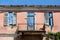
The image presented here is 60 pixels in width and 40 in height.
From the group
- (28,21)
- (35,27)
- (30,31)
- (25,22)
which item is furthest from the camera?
(28,21)

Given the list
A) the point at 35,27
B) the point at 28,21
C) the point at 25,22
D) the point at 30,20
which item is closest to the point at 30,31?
the point at 35,27

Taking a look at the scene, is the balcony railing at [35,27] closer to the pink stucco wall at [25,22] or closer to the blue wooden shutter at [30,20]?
the pink stucco wall at [25,22]

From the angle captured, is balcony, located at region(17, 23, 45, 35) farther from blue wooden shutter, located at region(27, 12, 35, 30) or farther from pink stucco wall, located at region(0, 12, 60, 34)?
blue wooden shutter, located at region(27, 12, 35, 30)

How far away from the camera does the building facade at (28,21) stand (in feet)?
83.8

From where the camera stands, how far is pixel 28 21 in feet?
86.8

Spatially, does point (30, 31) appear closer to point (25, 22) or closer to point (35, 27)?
point (35, 27)

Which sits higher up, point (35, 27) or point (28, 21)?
point (28, 21)

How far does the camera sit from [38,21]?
26328 mm

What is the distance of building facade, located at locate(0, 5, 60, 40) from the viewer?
83.8 ft

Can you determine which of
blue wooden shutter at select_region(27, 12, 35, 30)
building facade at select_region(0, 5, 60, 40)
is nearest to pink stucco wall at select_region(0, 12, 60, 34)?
building facade at select_region(0, 5, 60, 40)

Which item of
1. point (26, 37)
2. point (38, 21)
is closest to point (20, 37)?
point (26, 37)

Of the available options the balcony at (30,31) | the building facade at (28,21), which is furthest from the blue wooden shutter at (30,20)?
the balcony at (30,31)

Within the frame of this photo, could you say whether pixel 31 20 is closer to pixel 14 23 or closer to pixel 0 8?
pixel 14 23

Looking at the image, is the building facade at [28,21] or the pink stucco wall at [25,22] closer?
the building facade at [28,21]
